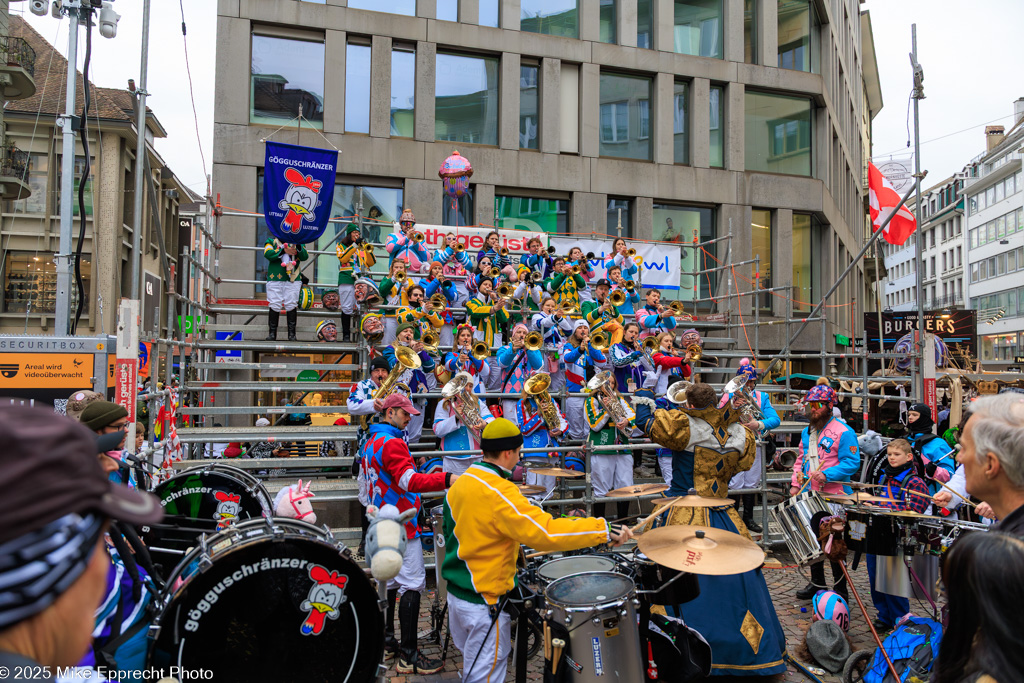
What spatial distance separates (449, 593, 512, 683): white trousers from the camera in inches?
156

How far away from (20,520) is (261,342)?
34.7 ft

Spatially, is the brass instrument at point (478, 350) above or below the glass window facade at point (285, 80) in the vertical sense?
below

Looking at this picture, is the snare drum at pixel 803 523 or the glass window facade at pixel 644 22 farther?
the glass window facade at pixel 644 22

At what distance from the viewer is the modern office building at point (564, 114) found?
17.5 metres

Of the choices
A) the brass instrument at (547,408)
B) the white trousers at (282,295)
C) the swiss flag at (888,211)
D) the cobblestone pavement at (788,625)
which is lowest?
the cobblestone pavement at (788,625)

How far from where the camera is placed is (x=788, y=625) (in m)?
6.14

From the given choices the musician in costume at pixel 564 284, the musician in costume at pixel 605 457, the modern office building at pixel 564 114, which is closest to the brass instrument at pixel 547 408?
the musician in costume at pixel 605 457

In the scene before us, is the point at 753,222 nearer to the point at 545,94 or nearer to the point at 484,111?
the point at 545,94

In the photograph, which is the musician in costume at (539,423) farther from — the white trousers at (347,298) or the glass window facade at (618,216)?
the glass window facade at (618,216)

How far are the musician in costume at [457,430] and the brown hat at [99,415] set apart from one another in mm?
3847

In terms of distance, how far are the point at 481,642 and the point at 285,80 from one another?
686 inches

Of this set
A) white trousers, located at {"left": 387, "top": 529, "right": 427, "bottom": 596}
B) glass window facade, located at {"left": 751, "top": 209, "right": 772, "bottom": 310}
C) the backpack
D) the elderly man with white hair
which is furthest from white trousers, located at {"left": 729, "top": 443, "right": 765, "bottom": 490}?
glass window facade, located at {"left": 751, "top": 209, "right": 772, "bottom": 310}

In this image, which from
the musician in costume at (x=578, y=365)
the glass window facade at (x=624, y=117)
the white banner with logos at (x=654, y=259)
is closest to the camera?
the musician in costume at (x=578, y=365)

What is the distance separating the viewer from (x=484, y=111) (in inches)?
763
